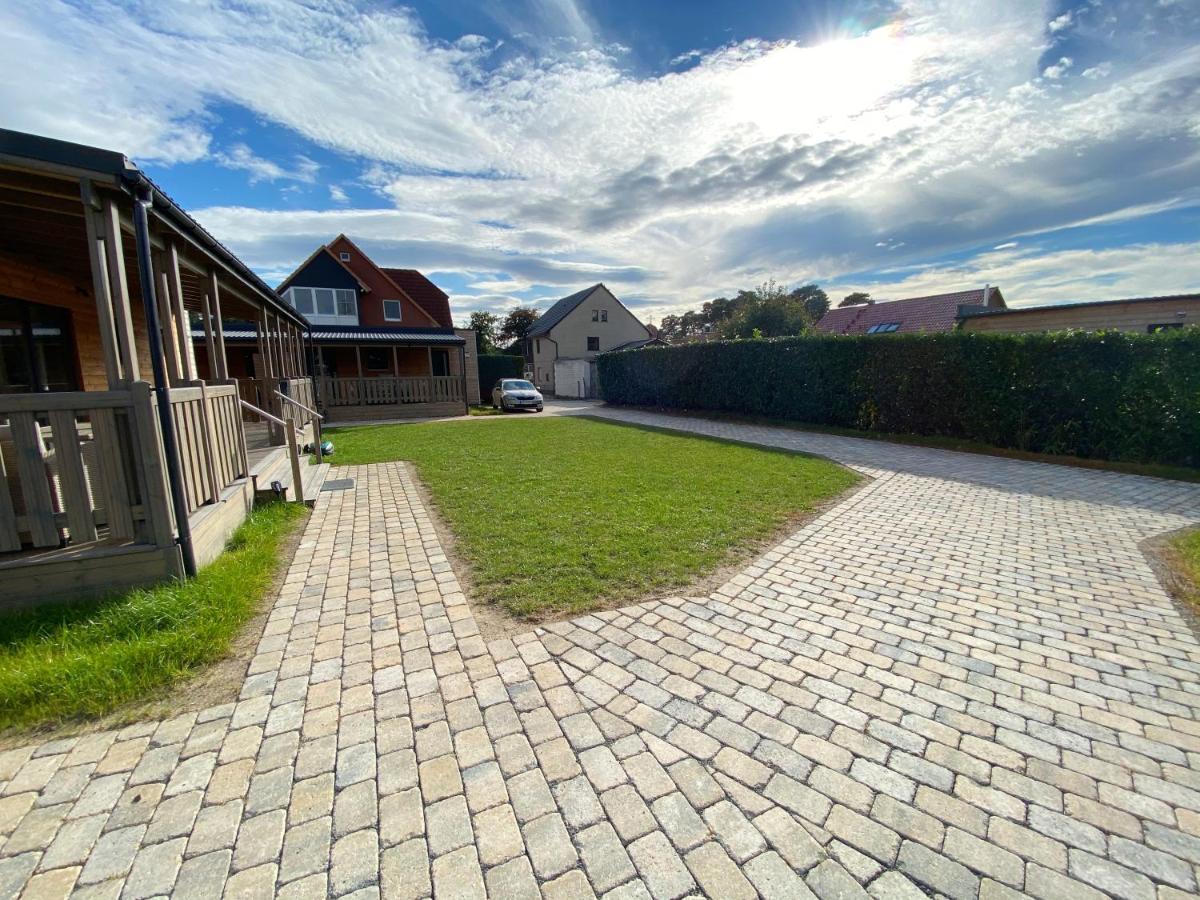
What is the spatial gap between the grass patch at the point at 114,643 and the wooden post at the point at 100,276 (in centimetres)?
146

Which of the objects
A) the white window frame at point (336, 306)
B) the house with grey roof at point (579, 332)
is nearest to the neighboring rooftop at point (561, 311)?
the house with grey roof at point (579, 332)

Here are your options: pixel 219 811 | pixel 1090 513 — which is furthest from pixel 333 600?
pixel 1090 513

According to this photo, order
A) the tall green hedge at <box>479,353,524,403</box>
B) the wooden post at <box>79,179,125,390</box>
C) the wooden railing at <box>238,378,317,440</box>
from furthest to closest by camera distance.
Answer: the tall green hedge at <box>479,353,524,403</box>
the wooden railing at <box>238,378,317,440</box>
the wooden post at <box>79,179,125,390</box>

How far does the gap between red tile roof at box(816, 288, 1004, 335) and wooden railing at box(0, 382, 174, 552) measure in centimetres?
2801

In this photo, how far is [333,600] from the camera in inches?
146

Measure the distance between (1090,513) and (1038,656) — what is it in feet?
14.0

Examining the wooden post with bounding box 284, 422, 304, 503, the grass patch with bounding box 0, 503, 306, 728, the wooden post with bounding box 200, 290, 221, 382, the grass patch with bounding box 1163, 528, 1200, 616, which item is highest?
the wooden post with bounding box 200, 290, 221, 382

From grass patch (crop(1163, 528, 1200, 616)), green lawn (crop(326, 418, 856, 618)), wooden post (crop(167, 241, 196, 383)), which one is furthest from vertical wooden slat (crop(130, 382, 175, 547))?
grass patch (crop(1163, 528, 1200, 616))

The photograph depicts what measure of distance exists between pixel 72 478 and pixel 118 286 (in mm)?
1302

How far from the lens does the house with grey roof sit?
37.8 m

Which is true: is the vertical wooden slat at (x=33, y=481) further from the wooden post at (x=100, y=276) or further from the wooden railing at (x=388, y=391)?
the wooden railing at (x=388, y=391)

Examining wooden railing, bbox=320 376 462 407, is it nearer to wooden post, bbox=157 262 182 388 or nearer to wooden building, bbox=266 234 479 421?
wooden building, bbox=266 234 479 421

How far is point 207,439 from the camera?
14.7 ft

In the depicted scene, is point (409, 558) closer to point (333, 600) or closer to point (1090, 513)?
point (333, 600)
